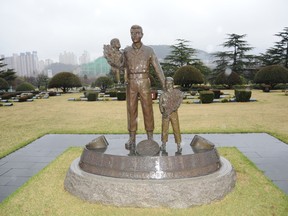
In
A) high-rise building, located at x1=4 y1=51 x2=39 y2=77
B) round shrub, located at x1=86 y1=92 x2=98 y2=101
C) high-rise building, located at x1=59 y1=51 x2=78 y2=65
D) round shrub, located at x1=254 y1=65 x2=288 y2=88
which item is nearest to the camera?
round shrub, located at x1=86 y1=92 x2=98 y2=101

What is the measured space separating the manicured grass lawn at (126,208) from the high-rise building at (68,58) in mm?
180154

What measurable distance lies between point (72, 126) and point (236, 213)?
29.9 ft

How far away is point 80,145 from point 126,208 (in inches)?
180

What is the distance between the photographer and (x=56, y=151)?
27.0 ft

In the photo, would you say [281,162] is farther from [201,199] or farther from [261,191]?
[201,199]

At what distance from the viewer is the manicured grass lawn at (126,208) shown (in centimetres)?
447

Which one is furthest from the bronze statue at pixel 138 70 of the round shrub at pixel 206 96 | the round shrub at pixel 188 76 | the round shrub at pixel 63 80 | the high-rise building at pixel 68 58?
the high-rise building at pixel 68 58

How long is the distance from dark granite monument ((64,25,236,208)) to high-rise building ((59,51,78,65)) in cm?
17998

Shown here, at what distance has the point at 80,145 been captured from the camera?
8.86m

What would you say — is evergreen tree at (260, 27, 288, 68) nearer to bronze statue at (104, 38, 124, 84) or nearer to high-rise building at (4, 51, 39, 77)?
bronze statue at (104, 38, 124, 84)

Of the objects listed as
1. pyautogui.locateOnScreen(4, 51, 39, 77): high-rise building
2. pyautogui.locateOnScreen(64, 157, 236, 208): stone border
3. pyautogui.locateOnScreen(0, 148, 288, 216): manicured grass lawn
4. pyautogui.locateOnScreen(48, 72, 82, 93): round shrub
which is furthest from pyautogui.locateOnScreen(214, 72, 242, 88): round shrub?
pyautogui.locateOnScreen(4, 51, 39, 77): high-rise building

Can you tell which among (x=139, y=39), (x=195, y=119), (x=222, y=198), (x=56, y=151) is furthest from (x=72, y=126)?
(x=222, y=198)

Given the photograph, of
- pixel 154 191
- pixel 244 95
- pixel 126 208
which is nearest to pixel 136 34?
pixel 154 191

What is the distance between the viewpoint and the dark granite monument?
4.61m
